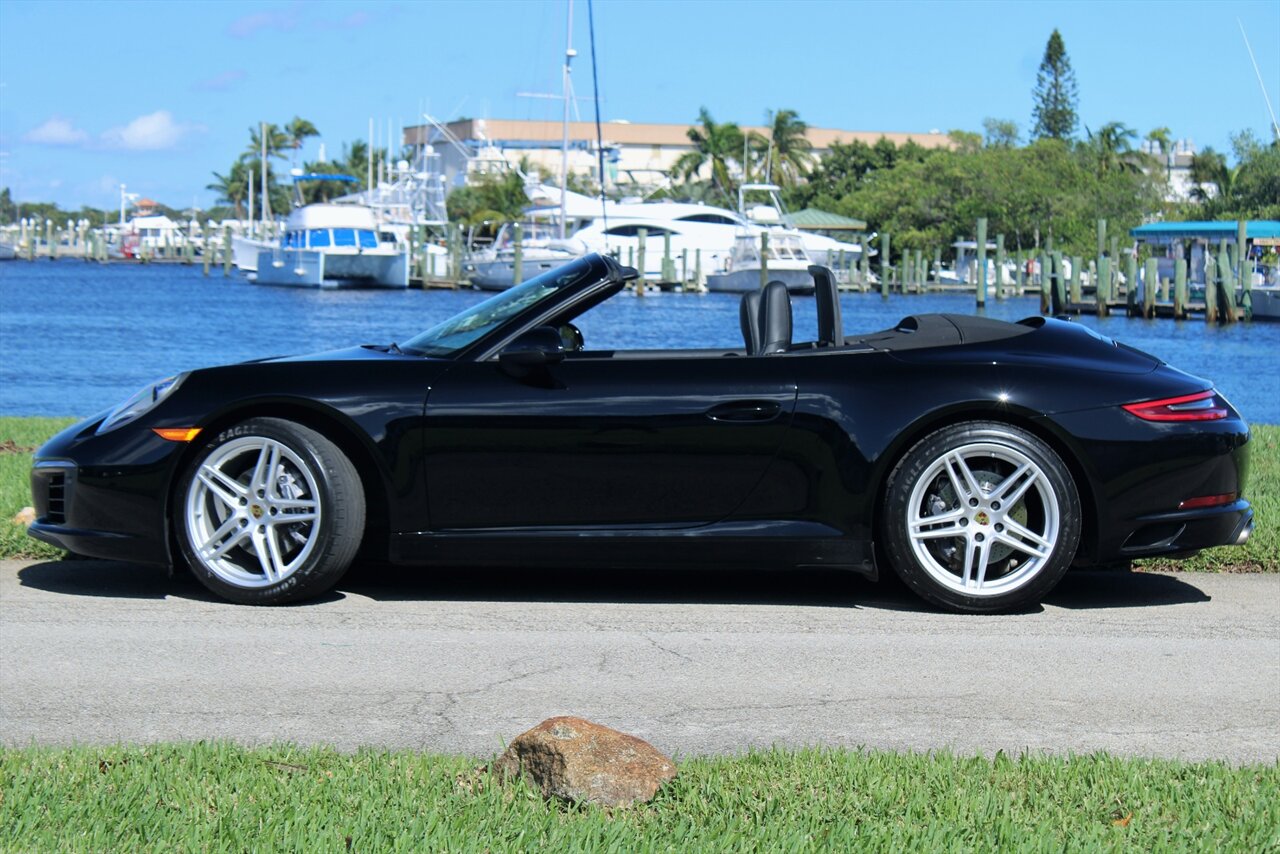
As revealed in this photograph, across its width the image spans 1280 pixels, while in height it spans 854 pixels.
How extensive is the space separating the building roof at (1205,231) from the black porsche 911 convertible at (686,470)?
5577 centimetres

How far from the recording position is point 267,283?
7169cm

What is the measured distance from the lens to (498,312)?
6141 millimetres

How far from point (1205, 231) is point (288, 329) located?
113ft

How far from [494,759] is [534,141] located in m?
121

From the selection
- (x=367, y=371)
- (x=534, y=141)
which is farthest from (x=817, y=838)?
(x=534, y=141)

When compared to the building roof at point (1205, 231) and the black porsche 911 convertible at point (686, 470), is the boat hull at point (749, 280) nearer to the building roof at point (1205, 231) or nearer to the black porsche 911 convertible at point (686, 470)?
the building roof at point (1205, 231)

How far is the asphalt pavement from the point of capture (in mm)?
4227

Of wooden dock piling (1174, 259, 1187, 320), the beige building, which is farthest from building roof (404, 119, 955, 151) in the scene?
wooden dock piling (1174, 259, 1187, 320)

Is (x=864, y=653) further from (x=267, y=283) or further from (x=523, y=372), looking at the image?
(x=267, y=283)

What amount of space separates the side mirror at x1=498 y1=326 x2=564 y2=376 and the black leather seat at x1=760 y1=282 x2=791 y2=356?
803mm

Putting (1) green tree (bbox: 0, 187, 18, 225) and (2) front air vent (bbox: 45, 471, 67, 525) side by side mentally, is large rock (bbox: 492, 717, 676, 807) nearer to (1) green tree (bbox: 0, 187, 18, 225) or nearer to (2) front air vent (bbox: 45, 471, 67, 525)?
(2) front air vent (bbox: 45, 471, 67, 525)

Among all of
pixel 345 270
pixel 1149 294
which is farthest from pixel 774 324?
pixel 345 270

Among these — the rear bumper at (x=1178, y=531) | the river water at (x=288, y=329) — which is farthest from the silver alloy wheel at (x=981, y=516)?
the river water at (x=288, y=329)

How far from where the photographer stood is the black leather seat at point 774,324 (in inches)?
240
